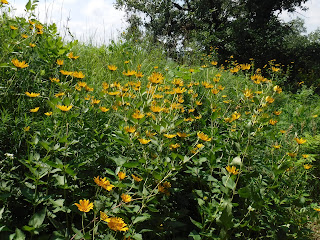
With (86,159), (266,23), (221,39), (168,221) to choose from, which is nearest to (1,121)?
(86,159)

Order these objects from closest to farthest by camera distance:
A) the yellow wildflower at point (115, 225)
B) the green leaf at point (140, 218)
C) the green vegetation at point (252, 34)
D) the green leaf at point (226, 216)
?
the yellow wildflower at point (115, 225) → the green leaf at point (140, 218) → the green leaf at point (226, 216) → the green vegetation at point (252, 34)

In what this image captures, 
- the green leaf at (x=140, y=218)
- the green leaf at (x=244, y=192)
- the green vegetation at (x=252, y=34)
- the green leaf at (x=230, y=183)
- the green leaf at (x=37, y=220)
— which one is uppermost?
the green vegetation at (x=252, y=34)

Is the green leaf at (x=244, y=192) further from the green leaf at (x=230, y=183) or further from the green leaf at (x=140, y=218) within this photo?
the green leaf at (x=140, y=218)

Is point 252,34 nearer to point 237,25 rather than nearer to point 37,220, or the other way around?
point 237,25

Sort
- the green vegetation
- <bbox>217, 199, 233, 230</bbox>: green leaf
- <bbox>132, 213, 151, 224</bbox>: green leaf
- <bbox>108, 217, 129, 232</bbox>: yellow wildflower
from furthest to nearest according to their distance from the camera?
1. the green vegetation
2. <bbox>217, 199, 233, 230</bbox>: green leaf
3. <bbox>132, 213, 151, 224</bbox>: green leaf
4. <bbox>108, 217, 129, 232</bbox>: yellow wildflower

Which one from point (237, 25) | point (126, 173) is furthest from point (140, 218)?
point (237, 25)

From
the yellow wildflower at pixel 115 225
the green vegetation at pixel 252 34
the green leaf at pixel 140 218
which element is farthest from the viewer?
the green vegetation at pixel 252 34

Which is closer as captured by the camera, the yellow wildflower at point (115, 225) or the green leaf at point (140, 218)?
the yellow wildflower at point (115, 225)

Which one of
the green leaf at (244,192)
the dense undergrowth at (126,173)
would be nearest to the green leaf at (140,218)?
the dense undergrowth at (126,173)

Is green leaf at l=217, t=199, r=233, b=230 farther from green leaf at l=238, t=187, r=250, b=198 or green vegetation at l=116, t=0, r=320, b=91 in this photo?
green vegetation at l=116, t=0, r=320, b=91

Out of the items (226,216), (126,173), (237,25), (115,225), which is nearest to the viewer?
(115,225)

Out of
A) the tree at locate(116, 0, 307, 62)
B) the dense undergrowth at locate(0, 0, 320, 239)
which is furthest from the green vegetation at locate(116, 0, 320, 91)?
the dense undergrowth at locate(0, 0, 320, 239)

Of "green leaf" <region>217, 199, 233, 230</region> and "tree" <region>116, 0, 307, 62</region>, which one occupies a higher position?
"tree" <region>116, 0, 307, 62</region>

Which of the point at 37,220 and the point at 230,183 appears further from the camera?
the point at 230,183
